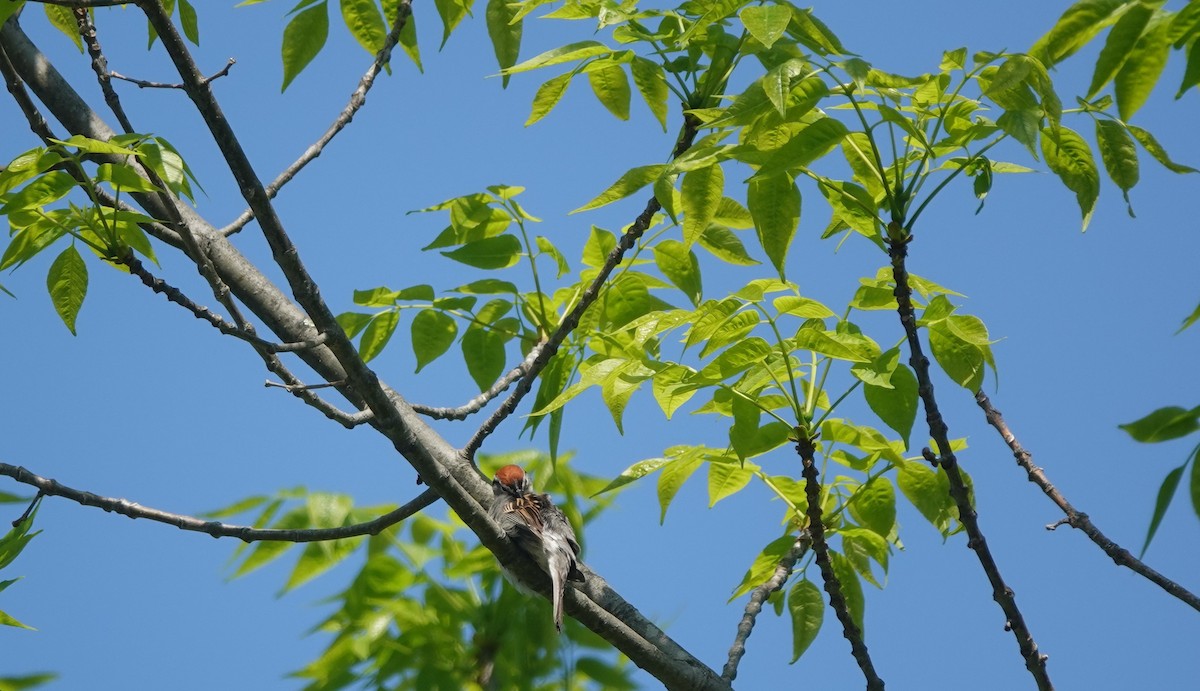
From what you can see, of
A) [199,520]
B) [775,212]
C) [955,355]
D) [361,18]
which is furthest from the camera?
[361,18]

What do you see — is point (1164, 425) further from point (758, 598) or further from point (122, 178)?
point (122, 178)

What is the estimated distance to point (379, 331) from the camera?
4.35 metres

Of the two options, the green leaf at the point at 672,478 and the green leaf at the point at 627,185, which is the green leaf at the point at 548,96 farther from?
the green leaf at the point at 672,478

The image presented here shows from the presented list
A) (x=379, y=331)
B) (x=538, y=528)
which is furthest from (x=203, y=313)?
(x=538, y=528)

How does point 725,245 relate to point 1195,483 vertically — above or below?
above

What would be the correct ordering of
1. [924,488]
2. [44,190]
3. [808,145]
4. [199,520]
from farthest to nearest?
[924,488] < [199,520] < [44,190] < [808,145]

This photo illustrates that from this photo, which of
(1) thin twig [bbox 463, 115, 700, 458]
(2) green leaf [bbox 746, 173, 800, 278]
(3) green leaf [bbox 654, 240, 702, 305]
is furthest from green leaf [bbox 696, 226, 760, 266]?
(2) green leaf [bbox 746, 173, 800, 278]

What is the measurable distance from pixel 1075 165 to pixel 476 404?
238cm

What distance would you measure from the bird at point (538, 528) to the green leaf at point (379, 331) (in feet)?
2.60

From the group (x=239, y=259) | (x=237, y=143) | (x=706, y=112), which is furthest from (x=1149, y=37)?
(x=239, y=259)

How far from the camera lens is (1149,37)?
240cm

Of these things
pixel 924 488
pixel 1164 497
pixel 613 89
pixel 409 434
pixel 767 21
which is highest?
pixel 613 89

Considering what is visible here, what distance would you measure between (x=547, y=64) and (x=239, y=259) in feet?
5.59

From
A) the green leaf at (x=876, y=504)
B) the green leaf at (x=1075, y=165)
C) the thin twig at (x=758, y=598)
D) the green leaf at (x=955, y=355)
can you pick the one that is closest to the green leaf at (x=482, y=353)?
the thin twig at (x=758, y=598)
